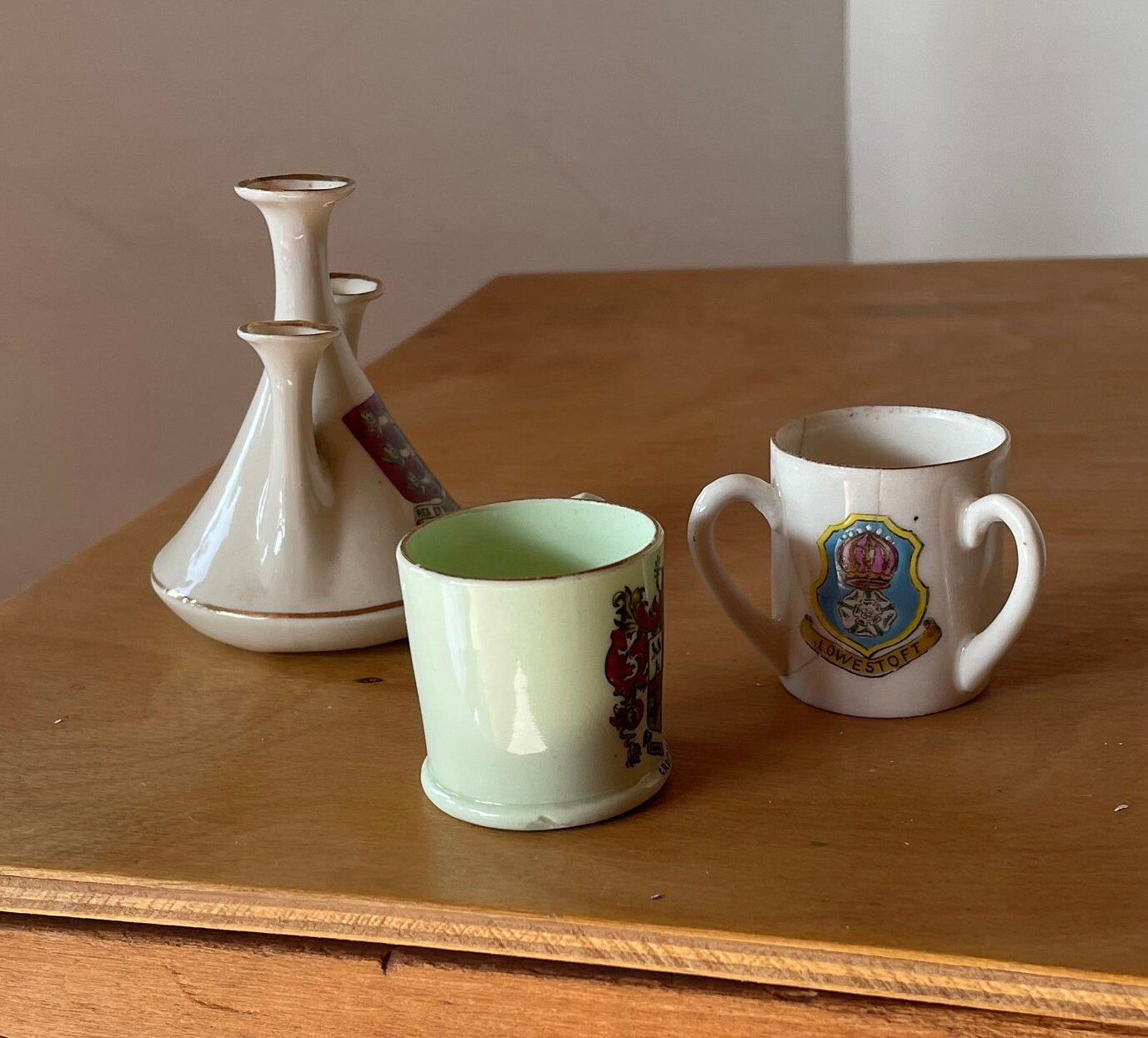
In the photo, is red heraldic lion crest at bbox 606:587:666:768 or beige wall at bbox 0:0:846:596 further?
beige wall at bbox 0:0:846:596

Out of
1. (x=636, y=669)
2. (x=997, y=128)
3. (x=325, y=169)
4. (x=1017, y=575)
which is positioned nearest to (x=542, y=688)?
(x=636, y=669)

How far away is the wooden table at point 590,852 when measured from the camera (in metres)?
0.35

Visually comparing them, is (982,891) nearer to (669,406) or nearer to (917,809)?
(917,809)

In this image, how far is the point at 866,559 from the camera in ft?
1.48

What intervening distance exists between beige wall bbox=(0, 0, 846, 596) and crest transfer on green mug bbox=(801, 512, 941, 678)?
4.94ft

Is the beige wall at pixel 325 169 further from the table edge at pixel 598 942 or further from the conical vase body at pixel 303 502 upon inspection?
the table edge at pixel 598 942

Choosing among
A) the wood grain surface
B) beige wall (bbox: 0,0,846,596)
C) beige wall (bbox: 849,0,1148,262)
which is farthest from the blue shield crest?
beige wall (bbox: 849,0,1148,262)

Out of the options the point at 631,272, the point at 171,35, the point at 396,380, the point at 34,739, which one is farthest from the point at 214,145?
the point at 34,739

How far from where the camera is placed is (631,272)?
4.41ft

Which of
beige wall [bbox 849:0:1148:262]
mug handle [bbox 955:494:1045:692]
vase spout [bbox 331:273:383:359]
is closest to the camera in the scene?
mug handle [bbox 955:494:1045:692]

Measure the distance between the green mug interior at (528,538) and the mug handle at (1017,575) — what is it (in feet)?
0.37

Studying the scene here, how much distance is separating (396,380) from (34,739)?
0.56m

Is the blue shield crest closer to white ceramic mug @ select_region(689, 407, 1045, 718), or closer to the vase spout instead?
white ceramic mug @ select_region(689, 407, 1045, 718)

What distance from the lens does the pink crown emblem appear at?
45 centimetres
